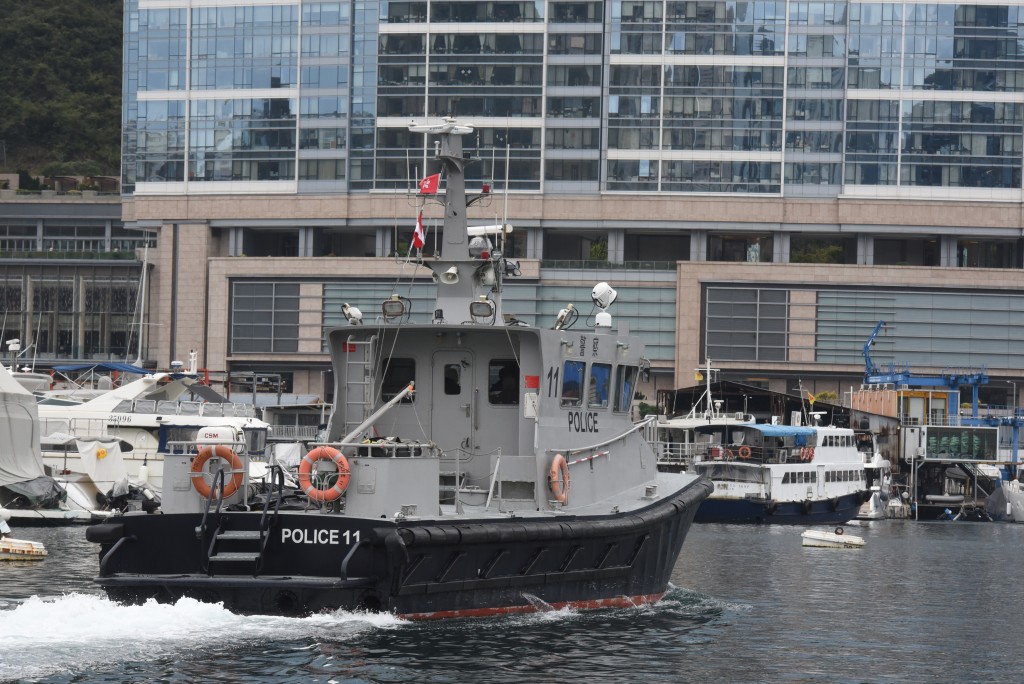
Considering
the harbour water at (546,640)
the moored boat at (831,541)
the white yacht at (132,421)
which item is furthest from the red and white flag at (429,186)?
the white yacht at (132,421)

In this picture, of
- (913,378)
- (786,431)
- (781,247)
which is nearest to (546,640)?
(786,431)

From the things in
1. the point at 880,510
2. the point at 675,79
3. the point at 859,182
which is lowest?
the point at 880,510

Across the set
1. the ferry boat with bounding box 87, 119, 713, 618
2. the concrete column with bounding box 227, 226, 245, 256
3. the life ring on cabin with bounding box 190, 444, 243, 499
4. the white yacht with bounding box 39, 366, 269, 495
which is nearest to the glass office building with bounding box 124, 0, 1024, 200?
the concrete column with bounding box 227, 226, 245, 256

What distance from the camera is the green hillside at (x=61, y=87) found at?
410 ft

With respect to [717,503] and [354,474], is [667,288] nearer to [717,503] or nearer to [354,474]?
[717,503]

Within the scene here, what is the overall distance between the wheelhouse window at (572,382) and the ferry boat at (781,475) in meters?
36.2

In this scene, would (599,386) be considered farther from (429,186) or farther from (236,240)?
(236,240)

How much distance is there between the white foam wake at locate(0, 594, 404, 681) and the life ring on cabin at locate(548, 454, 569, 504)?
12.4ft

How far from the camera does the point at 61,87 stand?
125625 millimetres

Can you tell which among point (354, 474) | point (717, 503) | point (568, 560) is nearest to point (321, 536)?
point (354, 474)

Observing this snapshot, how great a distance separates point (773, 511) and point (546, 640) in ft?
138

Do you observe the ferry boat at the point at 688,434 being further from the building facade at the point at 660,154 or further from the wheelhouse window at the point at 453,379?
the wheelhouse window at the point at 453,379

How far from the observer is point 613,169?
8894cm

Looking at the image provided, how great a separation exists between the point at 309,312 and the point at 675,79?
2491cm
